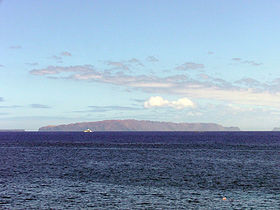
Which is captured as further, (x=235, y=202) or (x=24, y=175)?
(x=24, y=175)

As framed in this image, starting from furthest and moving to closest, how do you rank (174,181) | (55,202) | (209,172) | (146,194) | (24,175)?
(209,172), (24,175), (174,181), (146,194), (55,202)

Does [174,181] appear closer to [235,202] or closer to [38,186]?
[235,202]

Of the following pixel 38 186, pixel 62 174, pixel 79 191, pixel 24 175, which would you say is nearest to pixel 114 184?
pixel 79 191

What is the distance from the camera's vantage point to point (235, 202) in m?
39.6

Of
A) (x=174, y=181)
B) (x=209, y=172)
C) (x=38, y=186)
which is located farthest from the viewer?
(x=209, y=172)

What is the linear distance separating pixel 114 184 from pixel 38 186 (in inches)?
418

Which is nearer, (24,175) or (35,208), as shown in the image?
(35,208)

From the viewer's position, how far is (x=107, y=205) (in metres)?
38.1

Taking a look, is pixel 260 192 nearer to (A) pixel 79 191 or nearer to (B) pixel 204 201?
(B) pixel 204 201

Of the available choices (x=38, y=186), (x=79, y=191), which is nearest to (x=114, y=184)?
(x=79, y=191)

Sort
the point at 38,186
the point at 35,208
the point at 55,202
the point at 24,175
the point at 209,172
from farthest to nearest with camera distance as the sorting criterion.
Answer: the point at 209,172 < the point at 24,175 < the point at 38,186 < the point at 55,202 < the point at 35,208

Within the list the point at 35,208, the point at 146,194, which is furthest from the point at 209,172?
the point at 35,208

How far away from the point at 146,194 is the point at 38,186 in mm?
15976

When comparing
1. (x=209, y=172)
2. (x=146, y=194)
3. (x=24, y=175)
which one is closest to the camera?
(x=146, y=194)
